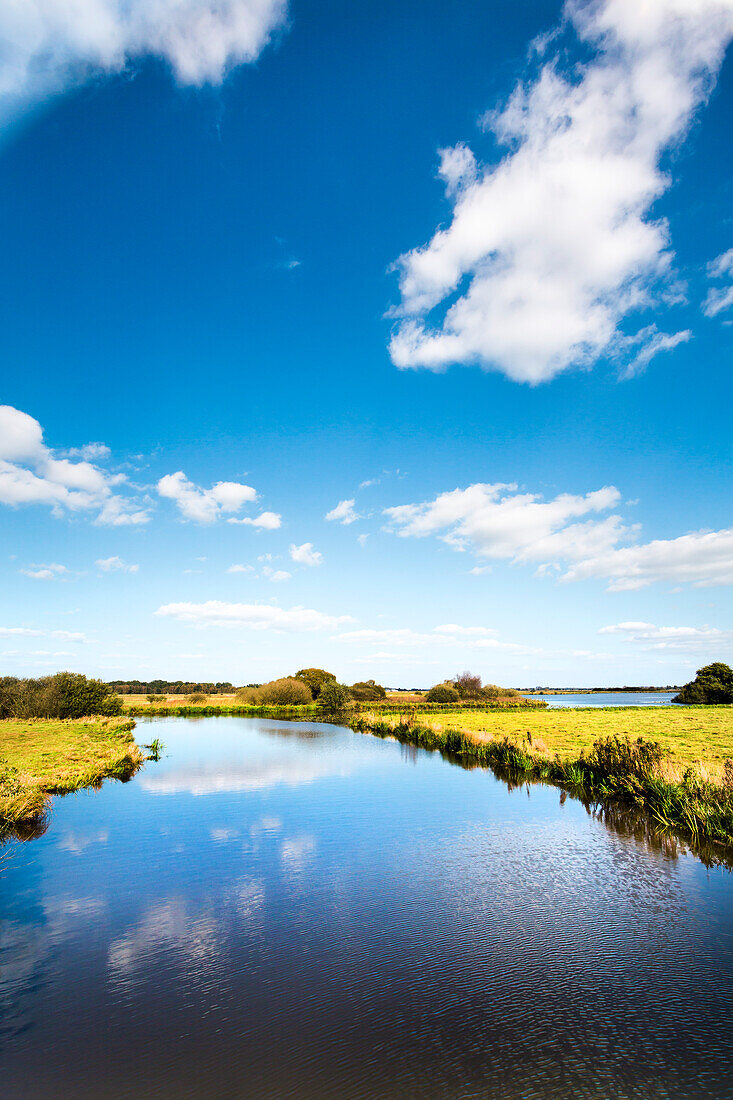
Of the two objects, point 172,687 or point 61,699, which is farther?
point 172,687

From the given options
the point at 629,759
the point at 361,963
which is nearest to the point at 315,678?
the point at 629,759

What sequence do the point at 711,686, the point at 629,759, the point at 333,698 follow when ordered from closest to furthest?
the point at 629,759
the point at 711,686
the point at 333,698

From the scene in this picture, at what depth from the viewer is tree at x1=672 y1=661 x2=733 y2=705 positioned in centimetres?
8106

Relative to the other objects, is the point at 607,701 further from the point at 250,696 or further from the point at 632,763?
the point at 632,763

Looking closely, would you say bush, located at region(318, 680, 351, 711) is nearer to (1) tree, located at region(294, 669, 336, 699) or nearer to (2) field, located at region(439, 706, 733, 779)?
(1) tree, located at region(294, 669, 336, 699)

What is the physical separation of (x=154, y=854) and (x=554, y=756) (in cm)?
2076

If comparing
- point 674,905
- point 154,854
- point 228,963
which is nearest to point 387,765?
point 154,854

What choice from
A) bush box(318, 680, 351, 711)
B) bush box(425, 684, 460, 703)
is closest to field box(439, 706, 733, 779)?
bush box(318, 680, 351, 711)

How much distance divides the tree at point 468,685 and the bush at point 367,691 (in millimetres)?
17114

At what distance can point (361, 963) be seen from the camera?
8.42 m

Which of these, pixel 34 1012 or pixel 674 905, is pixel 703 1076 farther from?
pixel 34 1012

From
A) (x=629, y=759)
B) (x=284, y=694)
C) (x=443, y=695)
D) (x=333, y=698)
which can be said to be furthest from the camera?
(x=443, y=695)

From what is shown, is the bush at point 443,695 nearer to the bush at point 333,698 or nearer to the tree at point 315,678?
the bush at point 333,698

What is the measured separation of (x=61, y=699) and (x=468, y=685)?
243 ft
